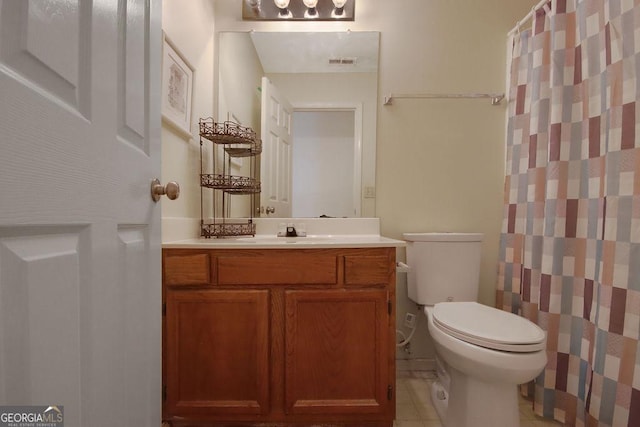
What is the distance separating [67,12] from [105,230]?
1.24ft

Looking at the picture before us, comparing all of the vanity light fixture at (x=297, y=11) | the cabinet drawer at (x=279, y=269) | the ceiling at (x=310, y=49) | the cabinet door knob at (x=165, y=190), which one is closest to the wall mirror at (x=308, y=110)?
the ceiling at (x=310, y=49)

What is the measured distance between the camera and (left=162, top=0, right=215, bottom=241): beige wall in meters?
1.24

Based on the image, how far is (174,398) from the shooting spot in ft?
3.82

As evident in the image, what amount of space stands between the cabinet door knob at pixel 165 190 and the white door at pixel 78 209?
20mm

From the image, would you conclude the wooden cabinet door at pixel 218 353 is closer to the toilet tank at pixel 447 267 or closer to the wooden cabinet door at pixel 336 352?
the wooden cabinet door at pixel 336 352

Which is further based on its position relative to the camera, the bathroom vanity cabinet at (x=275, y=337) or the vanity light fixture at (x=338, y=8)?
the vanity light fixture at (x=338, y=8)

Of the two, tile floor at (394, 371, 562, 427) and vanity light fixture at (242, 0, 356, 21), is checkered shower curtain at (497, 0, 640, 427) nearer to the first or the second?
tile floor at (394, 371, 562, 427)

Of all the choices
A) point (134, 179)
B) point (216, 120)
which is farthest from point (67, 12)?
point (216, 120)

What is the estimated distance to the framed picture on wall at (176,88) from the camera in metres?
1.21

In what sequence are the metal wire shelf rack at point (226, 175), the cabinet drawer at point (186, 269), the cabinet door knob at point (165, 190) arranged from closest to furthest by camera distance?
the cabinet door knob at point (165, 190), the cabinet drawer at point (186, 269), the metal wire shelf rack at point (226, 175)

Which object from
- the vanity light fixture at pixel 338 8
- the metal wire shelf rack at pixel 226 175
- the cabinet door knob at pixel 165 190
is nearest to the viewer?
the cabinet door knob at pixel 165 190

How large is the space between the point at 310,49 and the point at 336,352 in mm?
1648

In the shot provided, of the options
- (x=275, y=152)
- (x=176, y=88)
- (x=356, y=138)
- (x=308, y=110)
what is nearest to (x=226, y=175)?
(x=275, y=152)

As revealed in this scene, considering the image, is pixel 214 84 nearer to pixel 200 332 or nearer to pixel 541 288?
pixel 200 332
